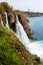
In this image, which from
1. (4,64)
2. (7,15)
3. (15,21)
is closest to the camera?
(4,64)

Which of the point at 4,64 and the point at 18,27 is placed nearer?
the point at 4,64

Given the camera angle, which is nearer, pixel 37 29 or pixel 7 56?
pixel 7 56

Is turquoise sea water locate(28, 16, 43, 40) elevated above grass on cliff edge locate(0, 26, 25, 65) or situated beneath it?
situated beneath

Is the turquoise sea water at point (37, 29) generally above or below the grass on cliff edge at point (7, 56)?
below

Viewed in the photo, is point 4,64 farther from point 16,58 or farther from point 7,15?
point 7,15

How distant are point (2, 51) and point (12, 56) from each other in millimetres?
506

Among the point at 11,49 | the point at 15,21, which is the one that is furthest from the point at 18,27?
the point at 11,49

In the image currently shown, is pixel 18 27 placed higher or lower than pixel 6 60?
lower

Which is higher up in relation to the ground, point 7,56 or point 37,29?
point 7,56

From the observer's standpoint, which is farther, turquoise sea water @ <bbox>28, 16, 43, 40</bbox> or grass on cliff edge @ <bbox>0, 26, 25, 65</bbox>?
turquoise sea water @ <bbox>28, 16, 43, 40</bbox>

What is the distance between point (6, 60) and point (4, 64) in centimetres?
34

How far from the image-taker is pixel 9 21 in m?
40.7

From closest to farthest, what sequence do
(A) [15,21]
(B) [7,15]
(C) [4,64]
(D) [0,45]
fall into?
(C) [4,64] → (D) [0,45] → (B) [7,15] → (A) [15,21]

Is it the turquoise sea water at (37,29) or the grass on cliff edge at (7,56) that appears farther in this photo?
the turquoise sea water at (37,29)
